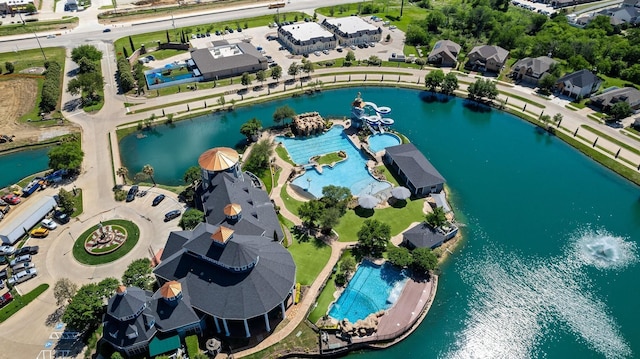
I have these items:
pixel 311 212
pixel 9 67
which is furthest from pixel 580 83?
pixel 9 67

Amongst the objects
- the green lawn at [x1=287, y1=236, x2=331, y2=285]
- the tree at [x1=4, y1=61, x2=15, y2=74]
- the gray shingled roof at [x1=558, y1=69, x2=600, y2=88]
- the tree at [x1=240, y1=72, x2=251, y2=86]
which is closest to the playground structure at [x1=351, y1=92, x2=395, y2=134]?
the tree at [x1=240, y1=72, x2=251, y2=86]

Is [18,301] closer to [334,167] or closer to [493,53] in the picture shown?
[334,167]

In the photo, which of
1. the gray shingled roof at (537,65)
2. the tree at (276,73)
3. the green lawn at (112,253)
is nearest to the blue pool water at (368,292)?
the green lawn at (112,253)

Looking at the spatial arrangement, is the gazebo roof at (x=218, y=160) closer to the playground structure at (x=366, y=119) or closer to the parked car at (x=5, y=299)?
the parked car at (x=5, y=299)

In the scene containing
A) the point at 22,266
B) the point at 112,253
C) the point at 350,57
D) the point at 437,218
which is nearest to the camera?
the point at 22,266

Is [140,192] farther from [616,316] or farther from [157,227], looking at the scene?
[616,316]
